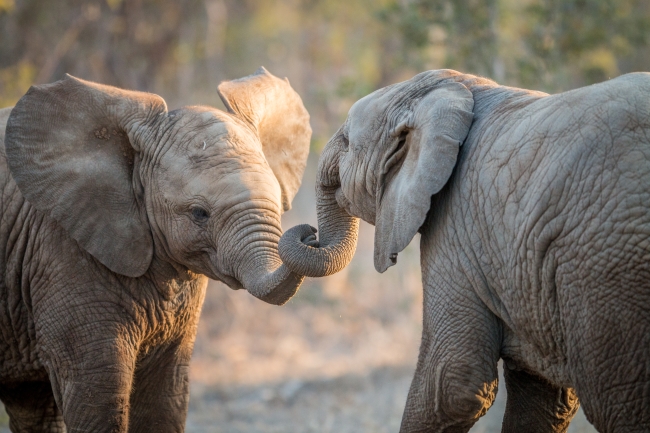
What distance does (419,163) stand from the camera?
3.98 m

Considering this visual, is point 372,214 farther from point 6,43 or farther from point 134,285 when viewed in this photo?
point 6,43

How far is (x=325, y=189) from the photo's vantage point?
4.87m

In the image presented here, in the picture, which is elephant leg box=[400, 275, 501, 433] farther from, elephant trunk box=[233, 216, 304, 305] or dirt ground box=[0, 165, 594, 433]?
dirt ground box=[0, 165, 594, 433]

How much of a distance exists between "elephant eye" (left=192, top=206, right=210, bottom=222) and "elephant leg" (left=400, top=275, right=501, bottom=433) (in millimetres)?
1223

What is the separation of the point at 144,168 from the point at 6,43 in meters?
8.19

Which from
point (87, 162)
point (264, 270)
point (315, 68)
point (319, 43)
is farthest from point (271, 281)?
point (319, 43)

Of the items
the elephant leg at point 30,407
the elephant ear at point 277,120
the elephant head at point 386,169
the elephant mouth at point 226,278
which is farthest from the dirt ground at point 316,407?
the elephant mouth at point 226,278

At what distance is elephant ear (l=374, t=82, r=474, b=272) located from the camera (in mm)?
3922

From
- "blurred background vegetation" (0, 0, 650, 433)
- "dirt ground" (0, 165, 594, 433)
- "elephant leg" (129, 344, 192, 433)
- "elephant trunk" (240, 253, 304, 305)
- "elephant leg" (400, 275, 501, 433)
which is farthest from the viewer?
"blurred background vegetation" (0, 0, 650, 433)

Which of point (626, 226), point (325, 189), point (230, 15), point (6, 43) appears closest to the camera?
point (626, 226)

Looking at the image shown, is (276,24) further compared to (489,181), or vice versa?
(276,24)

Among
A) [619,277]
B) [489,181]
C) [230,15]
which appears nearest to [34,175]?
[489,181]

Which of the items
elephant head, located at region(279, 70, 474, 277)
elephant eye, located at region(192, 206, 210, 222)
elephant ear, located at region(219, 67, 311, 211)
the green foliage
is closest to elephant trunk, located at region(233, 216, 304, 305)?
elephant head, located at region(279, 70, 474, 277)

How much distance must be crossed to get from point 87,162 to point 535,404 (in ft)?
8.62
